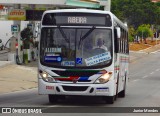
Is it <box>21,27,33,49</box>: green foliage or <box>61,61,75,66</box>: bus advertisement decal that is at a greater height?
<box>61,61,75,66</box>: bus advertisement decal

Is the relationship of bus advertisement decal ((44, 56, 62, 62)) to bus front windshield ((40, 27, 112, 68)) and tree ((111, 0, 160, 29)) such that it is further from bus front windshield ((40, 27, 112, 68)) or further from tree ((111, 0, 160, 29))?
tree ((111, 0, 160, 29))

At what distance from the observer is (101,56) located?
1741 centimetres

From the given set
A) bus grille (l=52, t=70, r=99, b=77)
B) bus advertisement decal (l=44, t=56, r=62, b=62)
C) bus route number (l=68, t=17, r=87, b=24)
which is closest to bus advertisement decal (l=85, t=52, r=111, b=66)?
bus grille (l=52, t=70, r=99, b=77)

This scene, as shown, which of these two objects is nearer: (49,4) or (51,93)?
(51,93)

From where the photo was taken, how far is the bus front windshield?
56.7 feet

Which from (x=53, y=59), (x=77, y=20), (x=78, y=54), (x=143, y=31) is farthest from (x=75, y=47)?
(x=143, y=31)

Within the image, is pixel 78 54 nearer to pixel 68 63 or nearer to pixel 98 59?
pixel 68 63

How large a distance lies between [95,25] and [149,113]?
10.8ft

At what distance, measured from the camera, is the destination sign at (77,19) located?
695 inches

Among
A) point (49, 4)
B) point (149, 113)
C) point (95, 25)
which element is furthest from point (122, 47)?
point (49, 4)

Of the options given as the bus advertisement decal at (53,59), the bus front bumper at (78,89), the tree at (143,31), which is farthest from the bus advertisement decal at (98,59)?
the tree at (143,31)

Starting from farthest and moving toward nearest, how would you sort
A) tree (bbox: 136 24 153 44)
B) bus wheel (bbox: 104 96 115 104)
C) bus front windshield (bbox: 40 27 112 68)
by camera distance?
1. tree (bbox: 136 24 153 44)
2. bus wheel (bbox: 104 96 115 104)
3. bus front windshield (bbox: 40 27 112 68)

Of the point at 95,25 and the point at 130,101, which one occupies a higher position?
the point at 95,25

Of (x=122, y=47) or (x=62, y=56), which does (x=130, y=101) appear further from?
(x=62, y=56)
